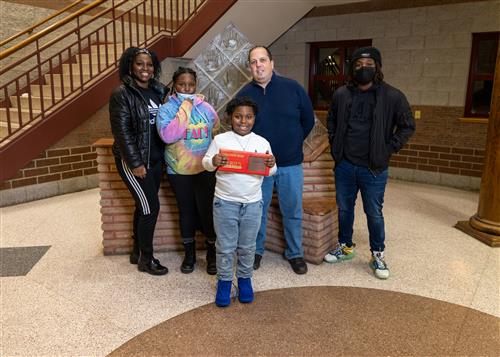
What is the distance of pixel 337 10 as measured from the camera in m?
6.13

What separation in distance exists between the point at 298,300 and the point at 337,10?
498 centimetres

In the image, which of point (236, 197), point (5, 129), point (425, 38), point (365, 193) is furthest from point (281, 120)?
point (425, 38)

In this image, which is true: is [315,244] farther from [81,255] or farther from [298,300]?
[81,255]

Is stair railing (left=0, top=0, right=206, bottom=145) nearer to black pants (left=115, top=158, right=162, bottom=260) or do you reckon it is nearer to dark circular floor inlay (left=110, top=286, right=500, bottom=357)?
black pants (left=115, top=158, right=162, bottom=260)

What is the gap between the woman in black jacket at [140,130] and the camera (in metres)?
2.50

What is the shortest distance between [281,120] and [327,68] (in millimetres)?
4488

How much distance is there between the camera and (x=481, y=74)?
5254mm

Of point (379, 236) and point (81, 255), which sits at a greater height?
point (379, 236)

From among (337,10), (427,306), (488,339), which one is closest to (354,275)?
(427,306)

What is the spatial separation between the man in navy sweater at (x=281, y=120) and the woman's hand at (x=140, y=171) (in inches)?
29.4

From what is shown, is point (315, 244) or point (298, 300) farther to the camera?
point (315, 244)

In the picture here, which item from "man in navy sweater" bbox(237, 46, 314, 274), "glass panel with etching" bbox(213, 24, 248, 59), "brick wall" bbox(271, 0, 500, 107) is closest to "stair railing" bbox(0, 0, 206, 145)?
"glass panel with etching" bbox(213, 24, 248, 59)

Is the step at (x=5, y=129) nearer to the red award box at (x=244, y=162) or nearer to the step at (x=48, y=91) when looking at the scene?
the step at (x=48, y=91)

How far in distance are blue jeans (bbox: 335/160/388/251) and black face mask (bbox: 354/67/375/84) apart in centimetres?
→ 54
